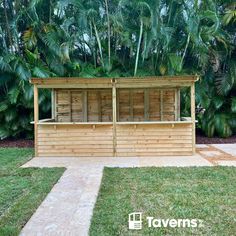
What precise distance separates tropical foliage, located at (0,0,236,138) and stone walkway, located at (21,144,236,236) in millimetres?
2473

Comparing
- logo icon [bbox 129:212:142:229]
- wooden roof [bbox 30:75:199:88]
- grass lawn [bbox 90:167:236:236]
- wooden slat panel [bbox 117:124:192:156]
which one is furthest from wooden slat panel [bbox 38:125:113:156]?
logo icon [bbox 129:212:142:229]

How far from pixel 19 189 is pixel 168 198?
2303 mm

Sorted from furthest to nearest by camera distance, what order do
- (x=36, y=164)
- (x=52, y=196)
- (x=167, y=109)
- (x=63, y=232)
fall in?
(x=167, y=109)
(x=36, y=164)
(x=52, y=196)
(x=63, y=232)

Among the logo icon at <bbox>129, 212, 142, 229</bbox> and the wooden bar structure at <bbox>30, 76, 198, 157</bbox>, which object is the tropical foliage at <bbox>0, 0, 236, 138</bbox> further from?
the logo icon at <bbox>129, 212, 142, 229</bbox>

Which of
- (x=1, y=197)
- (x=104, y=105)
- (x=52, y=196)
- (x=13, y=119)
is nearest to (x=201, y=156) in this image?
(x=104, y=105)

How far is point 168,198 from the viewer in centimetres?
429

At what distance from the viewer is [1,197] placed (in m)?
4.43

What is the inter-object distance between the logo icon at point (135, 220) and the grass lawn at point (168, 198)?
2.2 inches

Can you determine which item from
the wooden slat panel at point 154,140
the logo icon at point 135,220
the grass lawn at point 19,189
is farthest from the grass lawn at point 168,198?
the wooden slat panel at point 154,140

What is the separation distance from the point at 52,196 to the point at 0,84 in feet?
21.3

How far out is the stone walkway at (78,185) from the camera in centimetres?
332

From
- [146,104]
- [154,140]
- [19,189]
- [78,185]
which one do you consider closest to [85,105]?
[146,104]

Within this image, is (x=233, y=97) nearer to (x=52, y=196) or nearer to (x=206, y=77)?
(x=206, y=77)

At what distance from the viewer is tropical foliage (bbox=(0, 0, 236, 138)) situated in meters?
9.02
